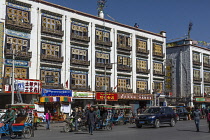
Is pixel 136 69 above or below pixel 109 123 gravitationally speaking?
above

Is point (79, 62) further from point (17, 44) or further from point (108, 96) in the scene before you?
point (17, 44)

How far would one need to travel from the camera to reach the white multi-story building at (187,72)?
62391mm

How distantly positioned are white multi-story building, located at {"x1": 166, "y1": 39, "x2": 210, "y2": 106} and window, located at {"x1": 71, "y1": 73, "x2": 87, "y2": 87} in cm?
2177

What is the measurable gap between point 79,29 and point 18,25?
970 centimetres

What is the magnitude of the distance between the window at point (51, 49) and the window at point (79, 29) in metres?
3.49

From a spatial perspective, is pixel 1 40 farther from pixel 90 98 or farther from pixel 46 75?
pixel 90 98

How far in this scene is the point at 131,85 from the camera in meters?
51.2

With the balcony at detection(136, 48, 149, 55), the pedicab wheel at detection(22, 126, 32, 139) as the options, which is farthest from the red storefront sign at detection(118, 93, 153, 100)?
the pedicab wheel at detection(22, 126, 32, 139)

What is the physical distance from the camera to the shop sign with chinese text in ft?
114

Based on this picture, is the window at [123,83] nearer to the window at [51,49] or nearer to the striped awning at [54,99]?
the striped awning at [54,99]

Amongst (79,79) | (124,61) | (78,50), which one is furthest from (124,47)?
(79,79)

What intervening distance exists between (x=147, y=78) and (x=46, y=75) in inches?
799

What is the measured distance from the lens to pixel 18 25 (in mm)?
36531

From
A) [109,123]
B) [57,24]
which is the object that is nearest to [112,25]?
[57,24]
